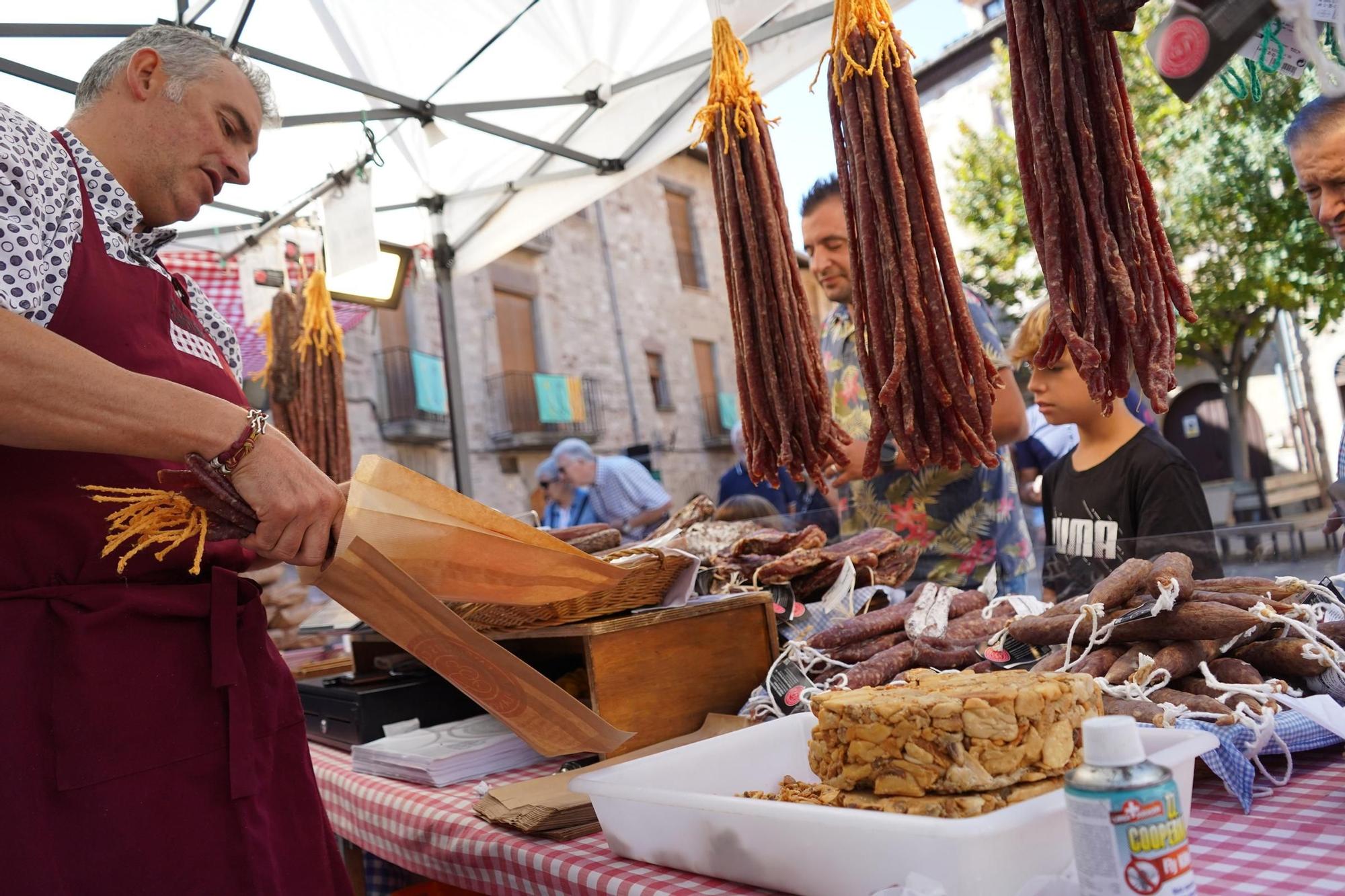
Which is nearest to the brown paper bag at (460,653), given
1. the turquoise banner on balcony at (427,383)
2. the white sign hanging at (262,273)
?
the white sign hanging at (262,273)

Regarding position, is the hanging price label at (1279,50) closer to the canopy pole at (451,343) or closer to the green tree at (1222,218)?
the canopy pole at (451,343)

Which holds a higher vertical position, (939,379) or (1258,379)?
(1258,379)

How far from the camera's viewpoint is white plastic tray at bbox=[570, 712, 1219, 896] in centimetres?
99

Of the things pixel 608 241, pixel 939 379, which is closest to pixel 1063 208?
pixel 939 379

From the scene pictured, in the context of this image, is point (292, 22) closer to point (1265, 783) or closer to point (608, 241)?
point (1265, 783)

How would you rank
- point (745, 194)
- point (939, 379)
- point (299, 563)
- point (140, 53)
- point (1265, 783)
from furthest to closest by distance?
point (745, 194), point (939, 379), point (140, 53), point (299, 563), point (1265, 783)

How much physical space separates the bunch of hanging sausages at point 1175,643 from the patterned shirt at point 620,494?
5.93 meters

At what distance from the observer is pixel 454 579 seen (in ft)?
4.91

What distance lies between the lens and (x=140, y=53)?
1731mm

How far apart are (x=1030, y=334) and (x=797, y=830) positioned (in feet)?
7.77

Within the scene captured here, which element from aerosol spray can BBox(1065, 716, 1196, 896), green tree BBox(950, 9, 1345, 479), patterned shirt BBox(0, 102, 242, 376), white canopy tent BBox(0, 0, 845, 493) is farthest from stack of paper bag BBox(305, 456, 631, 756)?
green tree BBox(950, 9, 1345, 479)

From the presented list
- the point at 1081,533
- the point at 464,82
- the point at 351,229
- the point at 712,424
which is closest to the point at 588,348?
the point at 712,424

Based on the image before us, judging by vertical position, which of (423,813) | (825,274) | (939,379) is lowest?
(423,813)

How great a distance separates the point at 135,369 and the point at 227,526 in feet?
1.06
